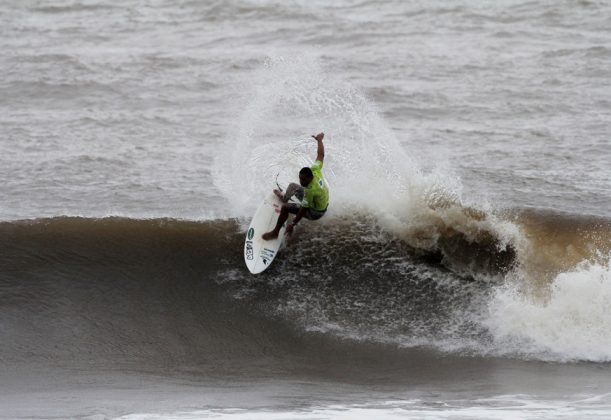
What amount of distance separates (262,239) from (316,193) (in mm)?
A: 1062

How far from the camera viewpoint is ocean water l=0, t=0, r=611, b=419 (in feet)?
35.4

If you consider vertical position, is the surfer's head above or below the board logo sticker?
above

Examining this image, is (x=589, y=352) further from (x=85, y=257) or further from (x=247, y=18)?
(x=247, y=18)

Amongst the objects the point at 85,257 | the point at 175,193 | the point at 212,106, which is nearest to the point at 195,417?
the point at 85,257

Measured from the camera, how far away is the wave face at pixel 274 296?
11.5 meters

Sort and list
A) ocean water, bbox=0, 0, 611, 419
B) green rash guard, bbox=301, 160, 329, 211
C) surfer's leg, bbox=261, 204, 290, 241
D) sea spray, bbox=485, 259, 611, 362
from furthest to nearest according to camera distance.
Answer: surfer's leg, bbox=261, 204, 290, 241, green rash guard, bbox=301, 160, 329, 211, sea spray, bbox=485, 259, 611, 362, ocean water, bbox=0, 0, 611, 419

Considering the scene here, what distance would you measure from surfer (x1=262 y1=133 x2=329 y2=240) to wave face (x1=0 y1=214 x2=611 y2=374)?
0.54 meters

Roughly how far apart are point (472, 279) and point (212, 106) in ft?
30.0

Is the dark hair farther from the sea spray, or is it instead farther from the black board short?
the sea spray

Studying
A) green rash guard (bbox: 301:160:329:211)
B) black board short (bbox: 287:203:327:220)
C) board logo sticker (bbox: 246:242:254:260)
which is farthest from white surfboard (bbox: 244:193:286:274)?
green rash guard (bbox: 301:160:329:211)

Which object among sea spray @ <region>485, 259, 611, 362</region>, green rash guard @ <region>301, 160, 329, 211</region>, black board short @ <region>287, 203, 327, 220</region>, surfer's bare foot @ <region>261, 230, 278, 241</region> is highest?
green rash guard @ <region>301, 160, 329, 211</region>

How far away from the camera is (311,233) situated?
13.6 m

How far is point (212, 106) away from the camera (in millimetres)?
20141

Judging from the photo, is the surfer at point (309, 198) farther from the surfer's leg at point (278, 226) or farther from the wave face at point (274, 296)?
the wave face at point (274, 296)
